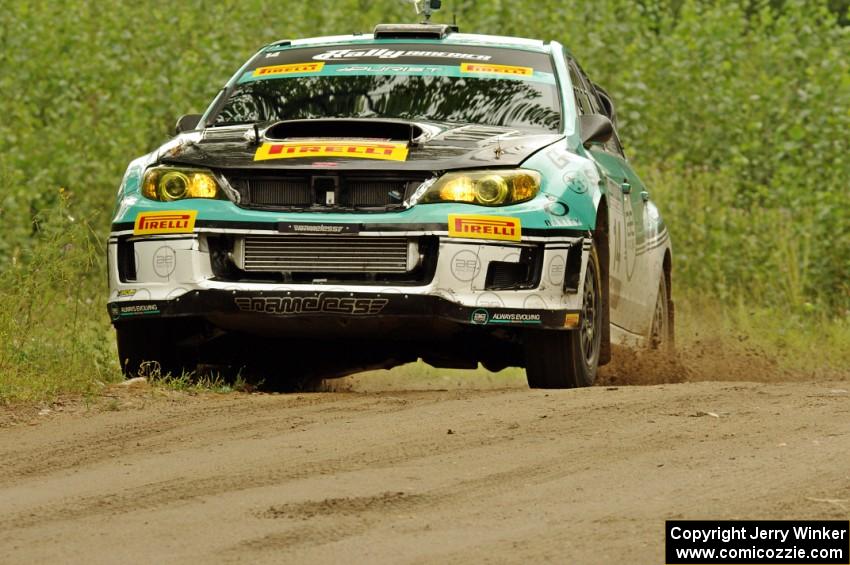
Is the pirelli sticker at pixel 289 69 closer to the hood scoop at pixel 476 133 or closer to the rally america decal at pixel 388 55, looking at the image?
the rally america decal at pixel 388 55

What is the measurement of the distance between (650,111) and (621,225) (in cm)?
1143

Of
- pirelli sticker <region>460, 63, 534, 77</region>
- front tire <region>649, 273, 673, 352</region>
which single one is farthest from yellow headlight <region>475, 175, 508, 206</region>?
front tire <region>649, 273, 673, 352</region>

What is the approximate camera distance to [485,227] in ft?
25.0

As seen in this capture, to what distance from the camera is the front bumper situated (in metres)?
7.59

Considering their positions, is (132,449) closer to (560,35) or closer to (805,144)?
(805,144)

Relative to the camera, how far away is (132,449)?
6.41 meters

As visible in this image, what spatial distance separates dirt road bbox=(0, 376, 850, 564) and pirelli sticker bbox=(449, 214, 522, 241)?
0.71m

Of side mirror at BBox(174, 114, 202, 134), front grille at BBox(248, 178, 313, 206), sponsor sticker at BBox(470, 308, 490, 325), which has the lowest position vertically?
sponsor sticker at BBox(470, 308, 490, 325)

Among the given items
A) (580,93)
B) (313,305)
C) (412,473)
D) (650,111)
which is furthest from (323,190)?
(650,111)

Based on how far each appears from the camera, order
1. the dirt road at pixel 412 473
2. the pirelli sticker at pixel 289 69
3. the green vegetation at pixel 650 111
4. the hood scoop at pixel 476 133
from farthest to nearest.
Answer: the green vegetation at pixel 650 111 → the pirelli sticker at pixel 289 69 → the hood scoop at pixel 476 133 → the dirt road at pixel 412 473

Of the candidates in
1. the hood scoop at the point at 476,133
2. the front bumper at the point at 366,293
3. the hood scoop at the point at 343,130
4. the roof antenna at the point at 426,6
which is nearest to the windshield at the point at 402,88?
the hood scoop at the point at 476,133

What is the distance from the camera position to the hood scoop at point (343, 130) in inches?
314

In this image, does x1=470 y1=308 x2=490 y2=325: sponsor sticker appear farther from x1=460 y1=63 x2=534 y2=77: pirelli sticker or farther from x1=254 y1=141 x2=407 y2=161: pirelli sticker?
x1=460 y1=63 x2=534 y2=77: pirelli sticker

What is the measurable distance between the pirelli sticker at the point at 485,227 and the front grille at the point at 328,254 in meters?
0.20
